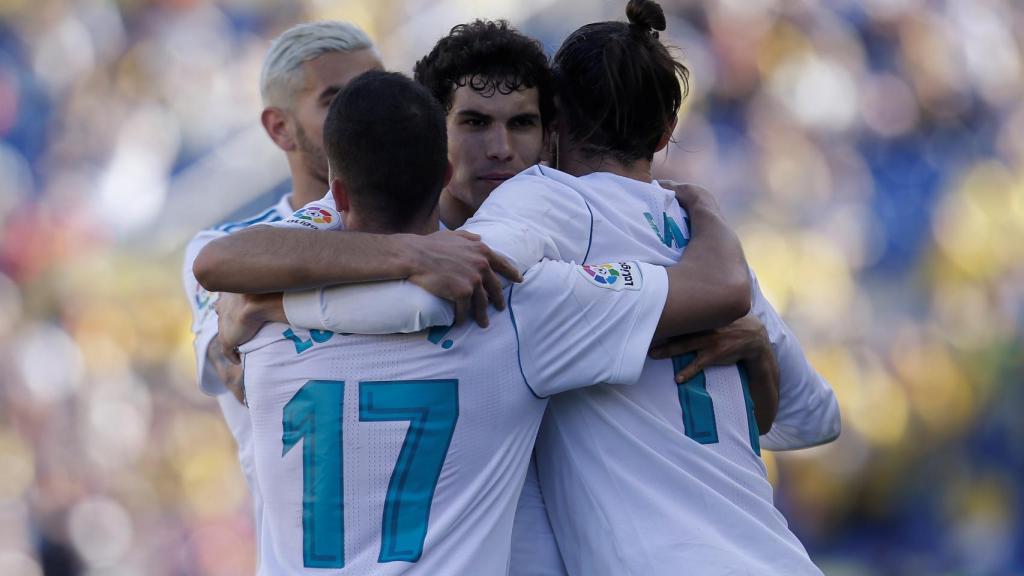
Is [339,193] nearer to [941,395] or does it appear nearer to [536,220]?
[536,220]

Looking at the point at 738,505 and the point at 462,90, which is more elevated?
the point at 462,90

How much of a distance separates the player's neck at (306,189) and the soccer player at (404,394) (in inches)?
53.7

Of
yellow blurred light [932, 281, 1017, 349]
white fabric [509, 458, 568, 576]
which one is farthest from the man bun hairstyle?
yellow blurred light [932, 281, 1017, 349]

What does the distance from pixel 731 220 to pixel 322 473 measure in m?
4.21

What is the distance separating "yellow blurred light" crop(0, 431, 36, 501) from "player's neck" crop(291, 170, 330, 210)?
9.74 ft

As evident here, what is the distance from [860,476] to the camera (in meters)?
5.68

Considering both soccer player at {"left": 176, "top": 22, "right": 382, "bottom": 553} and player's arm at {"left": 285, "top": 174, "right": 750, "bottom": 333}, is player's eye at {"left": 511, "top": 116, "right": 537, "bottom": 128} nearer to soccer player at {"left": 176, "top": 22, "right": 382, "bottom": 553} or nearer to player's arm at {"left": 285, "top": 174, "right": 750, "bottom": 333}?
player's arm at {"left": 285, "top": 174, "right": 750, "bottom": 333}

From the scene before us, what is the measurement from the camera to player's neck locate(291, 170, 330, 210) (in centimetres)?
333

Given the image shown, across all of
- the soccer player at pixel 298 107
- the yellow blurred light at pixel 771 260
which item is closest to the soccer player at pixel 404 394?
the soccer player at pixel 298 107

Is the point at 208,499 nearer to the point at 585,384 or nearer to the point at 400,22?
the point at 400,22

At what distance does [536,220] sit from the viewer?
2.05 metres

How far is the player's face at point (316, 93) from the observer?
11.2 ft

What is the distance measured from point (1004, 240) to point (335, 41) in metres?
3.91

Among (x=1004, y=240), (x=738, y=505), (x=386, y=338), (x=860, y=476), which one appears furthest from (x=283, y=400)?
(x=1004, y=240)
